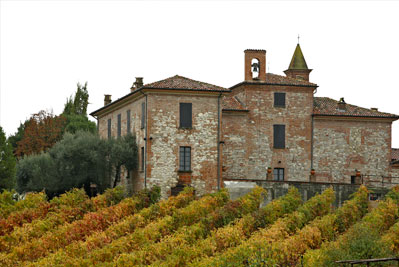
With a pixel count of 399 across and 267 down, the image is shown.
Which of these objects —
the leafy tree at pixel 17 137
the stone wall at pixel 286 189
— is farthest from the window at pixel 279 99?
the leafy tree at pixel 17 137

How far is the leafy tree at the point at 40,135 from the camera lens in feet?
192

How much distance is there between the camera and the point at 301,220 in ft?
86.5

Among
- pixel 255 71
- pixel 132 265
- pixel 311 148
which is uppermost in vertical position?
pixel 255 71

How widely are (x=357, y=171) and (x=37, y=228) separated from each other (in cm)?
2037

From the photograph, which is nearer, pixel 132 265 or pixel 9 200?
pixel 132 265

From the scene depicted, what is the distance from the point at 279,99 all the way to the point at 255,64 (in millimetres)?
2522

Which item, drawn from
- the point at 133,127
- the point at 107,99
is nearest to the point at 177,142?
the point at 133,127

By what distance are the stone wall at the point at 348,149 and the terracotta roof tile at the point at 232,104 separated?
4.65m

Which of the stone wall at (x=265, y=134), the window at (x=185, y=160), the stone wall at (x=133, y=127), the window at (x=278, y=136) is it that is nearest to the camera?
the window at (x=185, y=160)

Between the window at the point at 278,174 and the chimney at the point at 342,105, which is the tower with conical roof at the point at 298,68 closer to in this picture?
the chimney at the point at 342,105

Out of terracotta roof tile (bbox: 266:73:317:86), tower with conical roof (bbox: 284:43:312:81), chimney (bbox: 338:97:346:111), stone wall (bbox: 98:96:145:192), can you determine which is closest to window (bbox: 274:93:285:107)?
terracotta roof tile (bbox: 266:73:317:86)

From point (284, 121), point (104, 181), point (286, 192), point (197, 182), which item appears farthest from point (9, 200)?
point (284, 121)

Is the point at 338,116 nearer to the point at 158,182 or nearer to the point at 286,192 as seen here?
the point at 286,192

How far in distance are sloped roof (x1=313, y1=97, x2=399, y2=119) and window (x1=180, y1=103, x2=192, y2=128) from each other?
9056 millimetres
